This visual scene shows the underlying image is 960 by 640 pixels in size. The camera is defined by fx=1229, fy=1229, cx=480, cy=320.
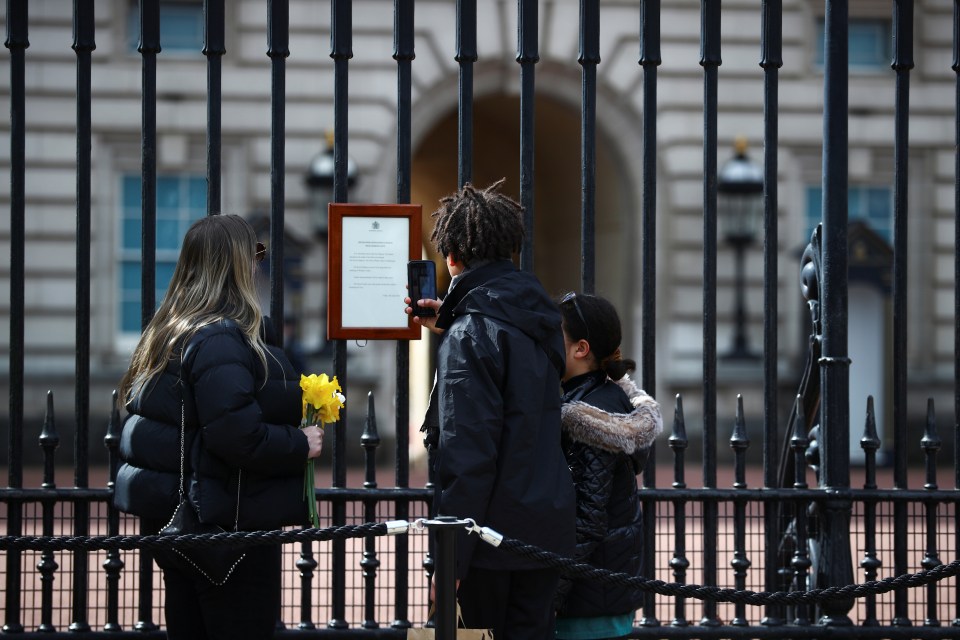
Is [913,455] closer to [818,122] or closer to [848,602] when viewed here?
[818,122]

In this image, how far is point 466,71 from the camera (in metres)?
5.24

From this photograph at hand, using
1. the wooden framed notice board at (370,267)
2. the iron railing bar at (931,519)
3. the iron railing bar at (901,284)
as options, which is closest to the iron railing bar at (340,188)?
the wooden framed notice board at (370,267)

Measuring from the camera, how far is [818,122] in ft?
53.9

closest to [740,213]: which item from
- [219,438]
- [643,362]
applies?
[643,362]

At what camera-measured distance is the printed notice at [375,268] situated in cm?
509

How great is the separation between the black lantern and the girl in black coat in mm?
11118

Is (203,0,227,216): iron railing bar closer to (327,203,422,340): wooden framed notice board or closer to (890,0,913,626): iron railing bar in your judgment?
(327,203,422,340): wooden framed notice board

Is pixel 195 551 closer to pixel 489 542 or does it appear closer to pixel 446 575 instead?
pixel 446 575

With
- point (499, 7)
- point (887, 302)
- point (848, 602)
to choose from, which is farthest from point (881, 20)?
point (848, 602)

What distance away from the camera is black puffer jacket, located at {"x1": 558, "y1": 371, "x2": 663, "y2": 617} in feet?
13.7

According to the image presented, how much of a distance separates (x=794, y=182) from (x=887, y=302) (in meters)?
2.03

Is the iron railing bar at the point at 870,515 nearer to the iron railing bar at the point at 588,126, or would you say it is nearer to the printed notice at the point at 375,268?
the iron railing bar at the point at 588,126

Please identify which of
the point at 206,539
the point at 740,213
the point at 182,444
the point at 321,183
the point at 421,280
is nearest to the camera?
the point at 206,539

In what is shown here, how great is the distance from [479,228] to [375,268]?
1.03 meters
